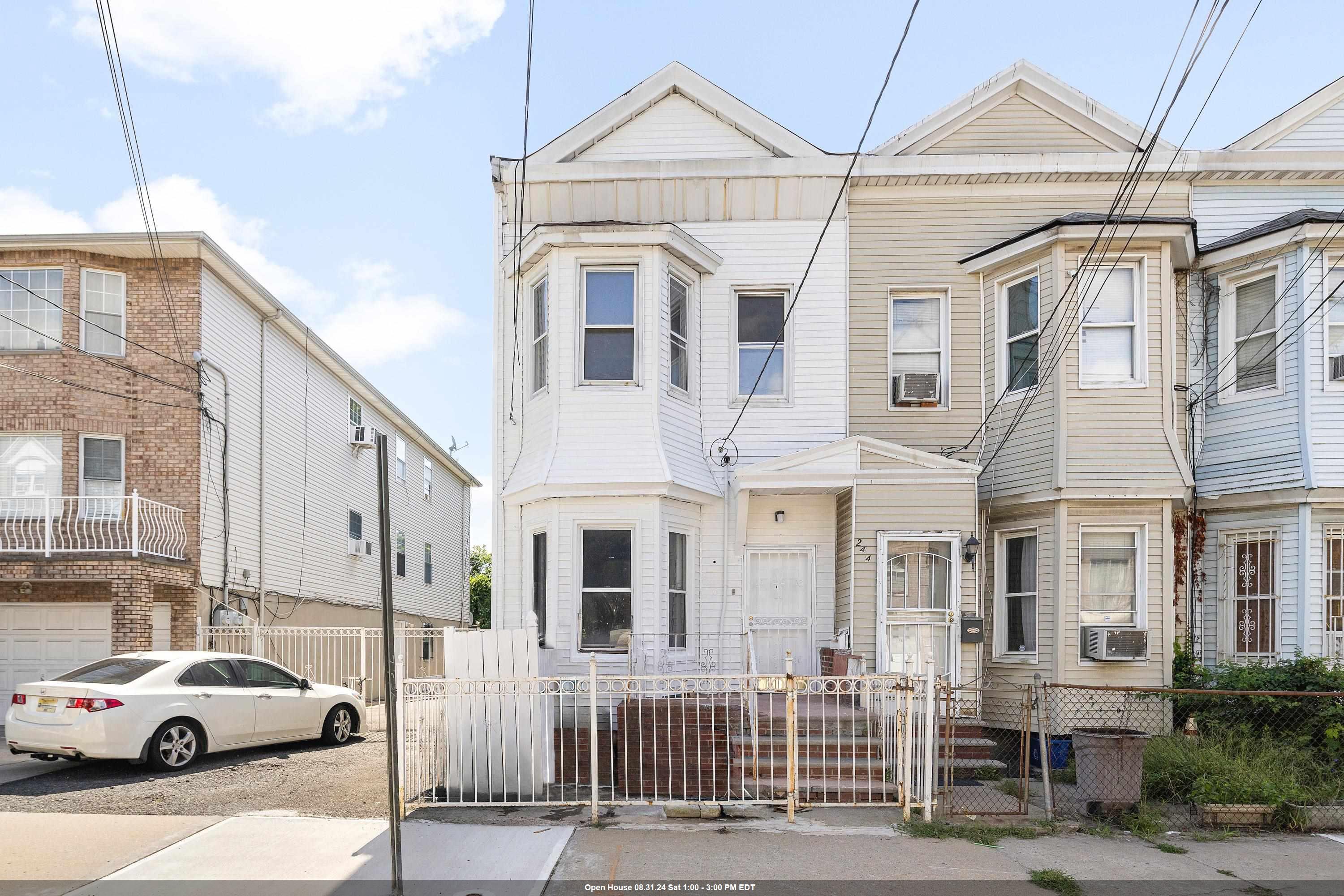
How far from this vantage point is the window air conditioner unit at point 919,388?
12.9 meters

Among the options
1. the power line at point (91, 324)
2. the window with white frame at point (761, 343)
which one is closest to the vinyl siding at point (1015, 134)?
the window with white frame at point (761, 343)

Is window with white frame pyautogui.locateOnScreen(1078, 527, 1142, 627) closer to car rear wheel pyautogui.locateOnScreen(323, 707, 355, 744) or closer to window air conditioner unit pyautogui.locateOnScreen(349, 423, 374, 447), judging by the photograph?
car rear wheel pyautogui.locateOnScreen(323, 707, 355, 744)

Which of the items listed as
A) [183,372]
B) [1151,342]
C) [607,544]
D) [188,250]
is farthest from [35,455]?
[1151,342]

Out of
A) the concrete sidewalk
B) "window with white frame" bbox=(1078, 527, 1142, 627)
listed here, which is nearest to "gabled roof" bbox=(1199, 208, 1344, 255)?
"window with white frame" bbox=(1078, 527, 1142, 627)

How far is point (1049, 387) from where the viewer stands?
1201cm

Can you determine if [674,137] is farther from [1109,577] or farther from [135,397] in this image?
[135,397]

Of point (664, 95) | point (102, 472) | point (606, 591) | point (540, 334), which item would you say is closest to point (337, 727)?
point (606, 591)

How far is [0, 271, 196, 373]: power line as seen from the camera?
614 inches

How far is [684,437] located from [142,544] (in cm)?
853

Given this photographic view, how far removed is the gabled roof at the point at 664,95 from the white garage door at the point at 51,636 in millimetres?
9968

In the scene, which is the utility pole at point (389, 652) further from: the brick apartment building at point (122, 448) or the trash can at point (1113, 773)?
the brick apartment building at point (122, 448)

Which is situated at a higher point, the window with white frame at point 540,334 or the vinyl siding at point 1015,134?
the vinyl siding at point 1015,134

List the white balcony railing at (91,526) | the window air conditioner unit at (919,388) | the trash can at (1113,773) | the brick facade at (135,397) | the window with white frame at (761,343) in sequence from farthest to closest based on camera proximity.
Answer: the brick facade at (135,397) → the white balcony railing at (91,526) → the window with white frame at (761,343) → the window air conditioner unit at (919,388) → the trash can at (1113,773)

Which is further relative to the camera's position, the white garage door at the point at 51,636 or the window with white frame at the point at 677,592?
the white garage door at the point at 51,636
